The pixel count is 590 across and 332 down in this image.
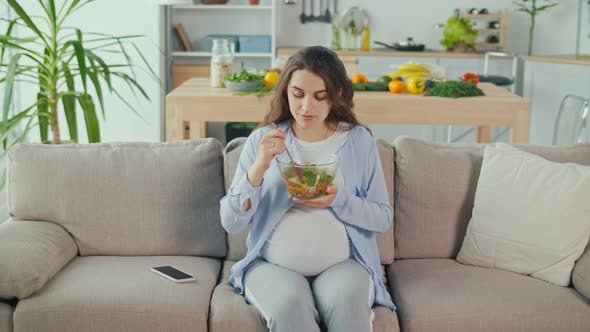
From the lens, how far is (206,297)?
230 cm

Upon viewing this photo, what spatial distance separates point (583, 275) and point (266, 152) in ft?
3.44

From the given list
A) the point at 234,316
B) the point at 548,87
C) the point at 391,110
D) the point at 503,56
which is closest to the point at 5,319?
the point at 234,316

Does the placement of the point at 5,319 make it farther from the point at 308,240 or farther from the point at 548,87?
the point at 548,87

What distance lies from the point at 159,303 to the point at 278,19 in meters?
5.25

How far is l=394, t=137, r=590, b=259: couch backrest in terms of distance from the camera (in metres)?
2.68

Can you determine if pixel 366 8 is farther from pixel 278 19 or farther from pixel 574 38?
pixel 574 38

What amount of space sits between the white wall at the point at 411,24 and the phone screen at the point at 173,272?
4994 millimetres

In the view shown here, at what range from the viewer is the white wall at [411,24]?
718cm

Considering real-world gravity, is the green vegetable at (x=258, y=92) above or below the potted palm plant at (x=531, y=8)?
below

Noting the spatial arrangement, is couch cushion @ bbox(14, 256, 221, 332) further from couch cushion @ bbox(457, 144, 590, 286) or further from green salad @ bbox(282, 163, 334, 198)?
couch cushion @ bbox(457, 144, 590, 286)

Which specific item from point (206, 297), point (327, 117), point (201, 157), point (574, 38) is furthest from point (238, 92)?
point (574, 38)

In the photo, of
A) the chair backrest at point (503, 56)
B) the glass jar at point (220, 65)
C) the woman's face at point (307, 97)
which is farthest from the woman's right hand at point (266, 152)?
the chair backrest at point (503, 56)

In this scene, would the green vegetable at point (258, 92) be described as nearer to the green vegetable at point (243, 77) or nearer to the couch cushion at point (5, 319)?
the green vegetable at point (243, 77)

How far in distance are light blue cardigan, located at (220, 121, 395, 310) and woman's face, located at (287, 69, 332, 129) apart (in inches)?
5.3
